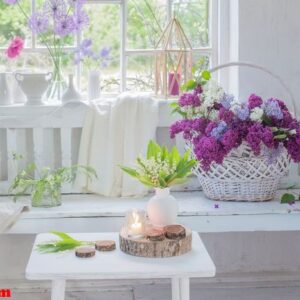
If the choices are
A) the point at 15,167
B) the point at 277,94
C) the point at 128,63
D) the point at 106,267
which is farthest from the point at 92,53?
the point at 106,267

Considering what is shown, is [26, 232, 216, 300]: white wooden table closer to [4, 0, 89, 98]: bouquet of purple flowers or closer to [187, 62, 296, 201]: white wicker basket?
[187, 62, 296, 201]: white wicker basket

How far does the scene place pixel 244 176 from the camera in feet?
9.09

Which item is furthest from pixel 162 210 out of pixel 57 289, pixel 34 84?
pixel 34 84

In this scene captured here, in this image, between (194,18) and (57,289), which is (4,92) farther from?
(57,289)

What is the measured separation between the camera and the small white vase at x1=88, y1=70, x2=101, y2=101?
316cm

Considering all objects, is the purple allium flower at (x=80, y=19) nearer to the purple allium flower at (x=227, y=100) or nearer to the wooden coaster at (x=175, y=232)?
the purple allium flower at (x=227, y=100)

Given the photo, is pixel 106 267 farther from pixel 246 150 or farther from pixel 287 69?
pixel 287 69

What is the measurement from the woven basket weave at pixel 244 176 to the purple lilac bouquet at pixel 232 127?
0.14 ft

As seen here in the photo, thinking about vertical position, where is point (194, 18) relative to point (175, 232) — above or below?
above

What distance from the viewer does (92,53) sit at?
10.5 feet

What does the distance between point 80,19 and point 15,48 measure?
33cm

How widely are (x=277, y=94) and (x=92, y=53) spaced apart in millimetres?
885

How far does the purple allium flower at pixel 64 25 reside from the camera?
3.12 m

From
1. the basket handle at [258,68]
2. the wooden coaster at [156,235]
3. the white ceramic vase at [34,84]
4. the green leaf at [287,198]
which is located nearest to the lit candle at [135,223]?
the wooden coaster at [156,235]
